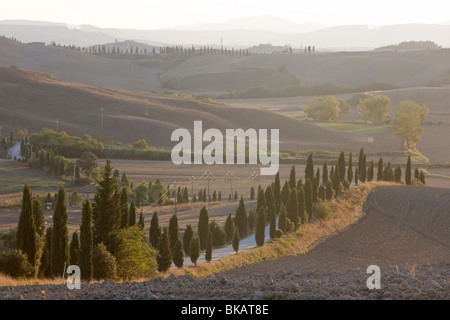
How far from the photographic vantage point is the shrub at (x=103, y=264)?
24.8 m

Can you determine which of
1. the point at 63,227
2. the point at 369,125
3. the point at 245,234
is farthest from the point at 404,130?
the point at 63,227

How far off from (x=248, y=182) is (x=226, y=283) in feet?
173

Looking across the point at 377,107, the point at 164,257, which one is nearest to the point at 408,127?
the point at 377,107

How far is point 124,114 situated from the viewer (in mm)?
120500

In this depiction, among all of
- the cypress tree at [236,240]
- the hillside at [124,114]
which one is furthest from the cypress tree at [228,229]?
the hillside at [124,114]

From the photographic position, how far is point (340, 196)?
49.6 m

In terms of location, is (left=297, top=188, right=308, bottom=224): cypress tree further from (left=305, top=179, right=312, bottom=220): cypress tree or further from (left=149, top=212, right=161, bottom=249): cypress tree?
(left=149, top=212, right=161, bottom=249): cypress tree

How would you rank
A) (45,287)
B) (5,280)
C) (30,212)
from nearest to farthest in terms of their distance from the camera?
(45,287)
(5,280)
(30,212)

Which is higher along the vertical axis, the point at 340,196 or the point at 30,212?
the point at 30,212

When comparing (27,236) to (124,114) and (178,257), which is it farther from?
(124,114)

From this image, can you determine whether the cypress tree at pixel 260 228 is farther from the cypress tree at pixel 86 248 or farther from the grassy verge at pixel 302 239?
the cypress tree at pixel 86 248

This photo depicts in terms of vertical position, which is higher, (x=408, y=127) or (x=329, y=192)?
(x=408, y=127)

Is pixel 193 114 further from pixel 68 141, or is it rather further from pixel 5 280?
pixel 5 280

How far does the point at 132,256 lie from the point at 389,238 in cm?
1773
